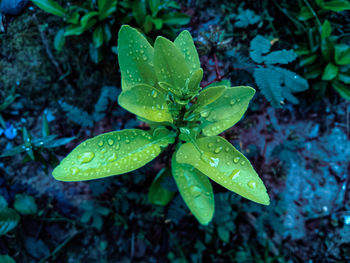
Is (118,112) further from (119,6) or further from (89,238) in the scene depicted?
(89,238)

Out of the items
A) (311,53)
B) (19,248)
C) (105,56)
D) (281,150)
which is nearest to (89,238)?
(19,248)

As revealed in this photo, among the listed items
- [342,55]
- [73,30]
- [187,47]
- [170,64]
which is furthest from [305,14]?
[73,30]

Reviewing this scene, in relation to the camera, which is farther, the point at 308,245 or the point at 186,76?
the point at 308,245

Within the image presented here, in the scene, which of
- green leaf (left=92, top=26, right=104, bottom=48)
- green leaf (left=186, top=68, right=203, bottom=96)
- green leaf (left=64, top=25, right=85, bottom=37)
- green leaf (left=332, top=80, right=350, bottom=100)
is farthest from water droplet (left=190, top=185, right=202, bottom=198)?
green leaf (left=332, top=80, right=350, bottom=100)

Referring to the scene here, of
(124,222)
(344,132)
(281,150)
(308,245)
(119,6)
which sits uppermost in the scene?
(119,6)

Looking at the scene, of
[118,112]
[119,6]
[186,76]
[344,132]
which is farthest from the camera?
[344,132]

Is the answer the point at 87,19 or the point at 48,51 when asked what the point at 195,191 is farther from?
the point at 48,51

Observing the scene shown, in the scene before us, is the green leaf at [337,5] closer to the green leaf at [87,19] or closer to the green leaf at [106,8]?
Result: the green leaf at [106,8]

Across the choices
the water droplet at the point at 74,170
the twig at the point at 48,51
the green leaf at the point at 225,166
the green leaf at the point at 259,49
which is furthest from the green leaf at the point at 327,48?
the twig at the point at 48,51
